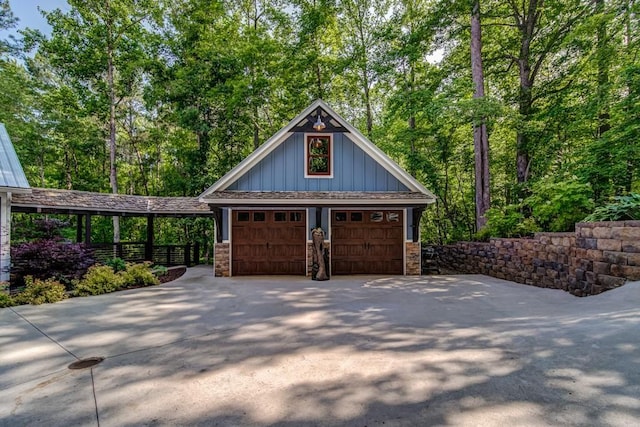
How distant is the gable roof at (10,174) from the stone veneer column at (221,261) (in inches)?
192

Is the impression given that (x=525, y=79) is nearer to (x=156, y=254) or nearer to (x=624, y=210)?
(x=624, y=210)

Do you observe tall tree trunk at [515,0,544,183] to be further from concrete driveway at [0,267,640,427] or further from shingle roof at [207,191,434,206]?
concrete driveway at [0,267,640,427]

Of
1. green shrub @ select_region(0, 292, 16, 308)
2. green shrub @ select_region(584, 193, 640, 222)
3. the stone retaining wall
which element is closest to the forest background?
the stone retaining wall

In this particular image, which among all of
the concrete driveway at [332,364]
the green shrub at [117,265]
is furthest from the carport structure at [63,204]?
the concrete driveway at [332,364]

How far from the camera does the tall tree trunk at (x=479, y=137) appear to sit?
36.3ft

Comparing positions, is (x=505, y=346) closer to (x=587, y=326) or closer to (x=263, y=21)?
(x=587, y=326)

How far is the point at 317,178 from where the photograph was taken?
33.8ft

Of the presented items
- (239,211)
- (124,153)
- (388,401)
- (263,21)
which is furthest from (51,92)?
(388,401)

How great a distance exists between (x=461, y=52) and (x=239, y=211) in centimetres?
1235

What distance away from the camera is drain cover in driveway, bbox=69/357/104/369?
11.2 feet

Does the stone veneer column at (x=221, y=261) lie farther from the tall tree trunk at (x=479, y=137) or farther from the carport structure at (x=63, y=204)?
the tall tree trunk at (x=479, y=137)

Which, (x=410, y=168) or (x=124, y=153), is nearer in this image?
(x=410, y=168)

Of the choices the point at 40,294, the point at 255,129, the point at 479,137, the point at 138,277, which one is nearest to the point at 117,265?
the point at 138,277

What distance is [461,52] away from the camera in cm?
1431
